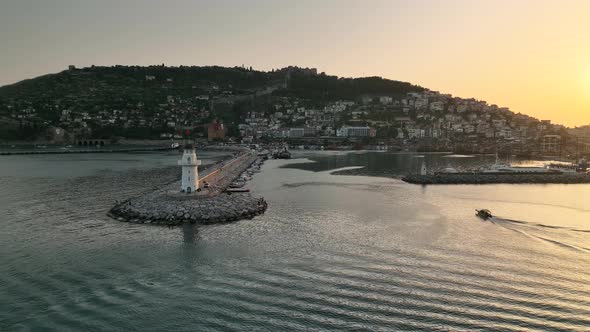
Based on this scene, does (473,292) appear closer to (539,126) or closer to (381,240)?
Answer: (381,240)

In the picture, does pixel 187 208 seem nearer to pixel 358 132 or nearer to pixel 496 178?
pixel 496 178

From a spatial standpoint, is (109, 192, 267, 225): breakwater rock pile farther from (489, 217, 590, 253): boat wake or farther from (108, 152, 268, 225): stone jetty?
(489, 217, 590, 253): boat wake

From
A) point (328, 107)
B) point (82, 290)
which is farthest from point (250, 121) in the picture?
point (82, 290)

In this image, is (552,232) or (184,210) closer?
(552,232)

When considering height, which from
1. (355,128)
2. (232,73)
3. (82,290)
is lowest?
(82,290)

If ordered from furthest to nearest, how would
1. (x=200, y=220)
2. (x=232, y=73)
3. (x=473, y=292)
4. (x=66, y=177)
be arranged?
(x=232, y=73)
(x=66, y=177)
(x=200, y=220)
(x=473, y=292)

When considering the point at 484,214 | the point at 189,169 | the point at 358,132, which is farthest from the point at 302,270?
the point at 358,132

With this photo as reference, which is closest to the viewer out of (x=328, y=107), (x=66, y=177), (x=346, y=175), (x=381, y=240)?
(x=381, y=240)

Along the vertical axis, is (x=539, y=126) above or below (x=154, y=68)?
below
